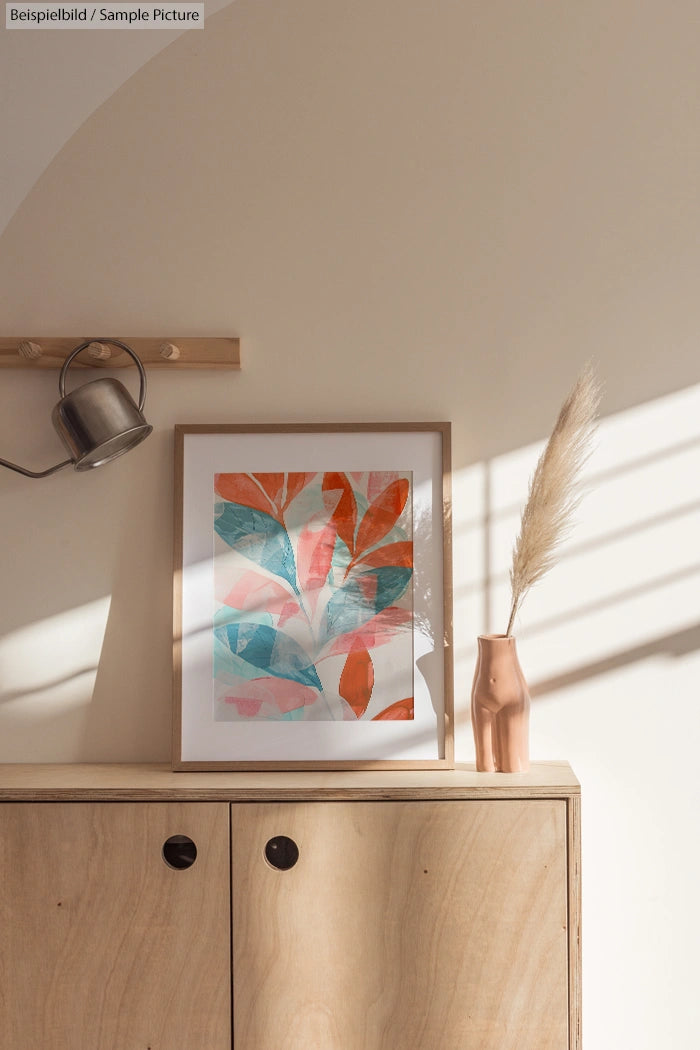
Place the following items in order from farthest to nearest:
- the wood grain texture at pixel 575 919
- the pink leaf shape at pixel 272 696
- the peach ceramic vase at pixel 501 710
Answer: the pink leaf shape at pixel 272 696 < the peach ceramic vase at pixel 501 710 < the wood grain texture at pixel 575 919

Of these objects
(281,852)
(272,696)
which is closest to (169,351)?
(272,696)

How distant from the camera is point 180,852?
151 cm

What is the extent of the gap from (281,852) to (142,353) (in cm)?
97

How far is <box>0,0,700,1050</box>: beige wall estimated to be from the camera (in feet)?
5.58

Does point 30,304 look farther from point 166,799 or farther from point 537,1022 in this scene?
point 537,1022

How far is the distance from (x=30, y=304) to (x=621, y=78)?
49.7 inches

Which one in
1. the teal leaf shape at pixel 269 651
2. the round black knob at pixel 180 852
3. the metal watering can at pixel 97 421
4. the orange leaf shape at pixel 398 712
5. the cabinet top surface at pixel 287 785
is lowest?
the round black knob at pixel 180 852

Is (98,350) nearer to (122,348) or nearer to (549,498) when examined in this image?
(122,348)

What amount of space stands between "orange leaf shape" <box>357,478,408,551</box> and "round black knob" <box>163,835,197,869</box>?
0.62 metres

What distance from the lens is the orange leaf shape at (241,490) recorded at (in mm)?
1705

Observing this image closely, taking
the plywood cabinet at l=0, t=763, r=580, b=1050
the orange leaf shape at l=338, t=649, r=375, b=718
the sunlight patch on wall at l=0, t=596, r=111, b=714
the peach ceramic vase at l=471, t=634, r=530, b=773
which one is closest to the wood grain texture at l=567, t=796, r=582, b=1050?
the plywood cabinet at l=0, t=763, r=580, b=1050

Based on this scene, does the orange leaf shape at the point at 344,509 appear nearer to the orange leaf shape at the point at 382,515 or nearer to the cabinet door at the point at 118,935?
the orange leaf shape at the point at 382,515

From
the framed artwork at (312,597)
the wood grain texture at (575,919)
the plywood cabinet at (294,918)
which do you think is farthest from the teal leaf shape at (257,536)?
the wood grain texture at (575,919)

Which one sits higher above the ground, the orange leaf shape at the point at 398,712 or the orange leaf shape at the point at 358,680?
the orange leaf shape at the point at 358,680
